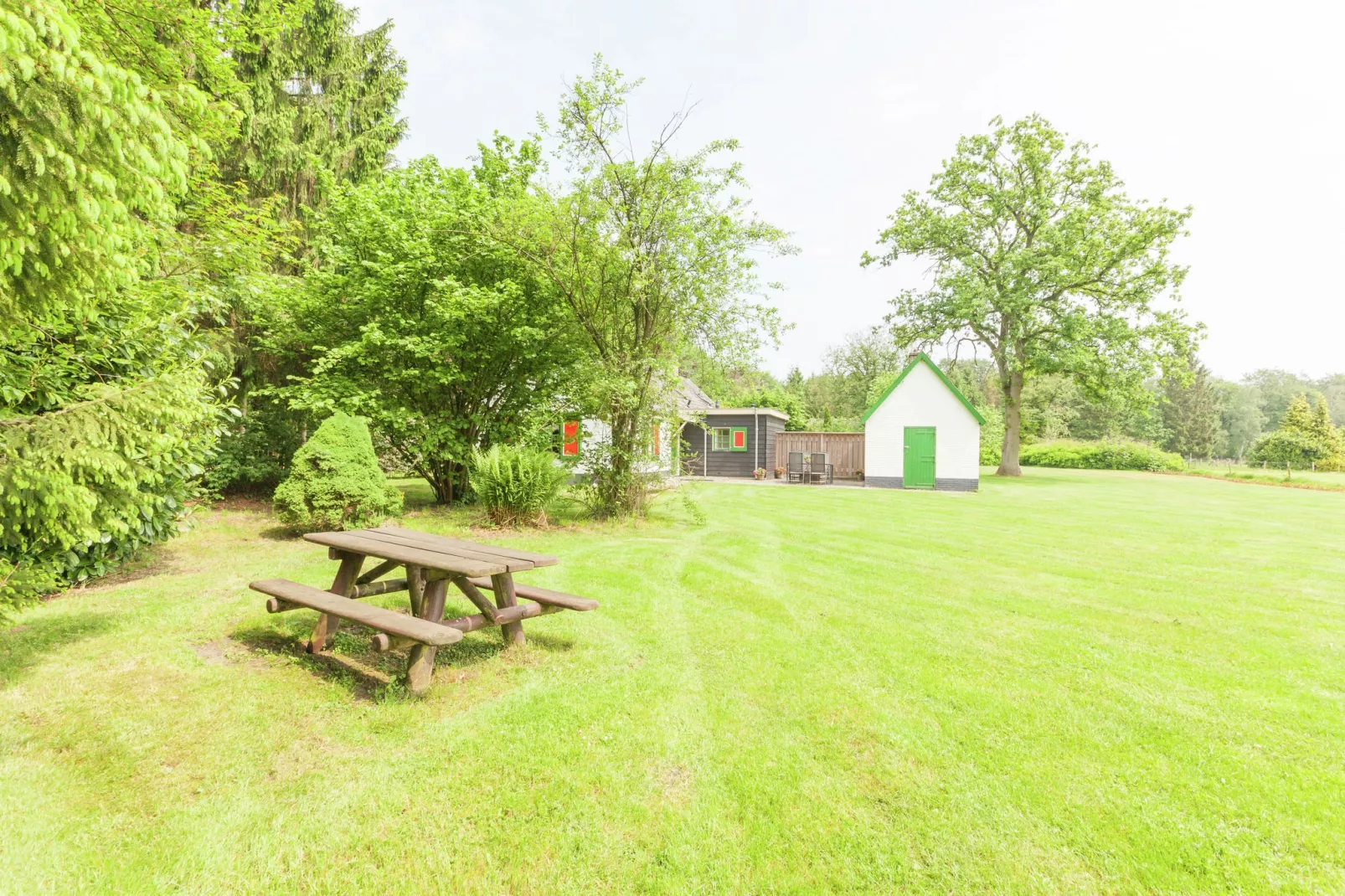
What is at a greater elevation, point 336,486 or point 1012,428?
point 1012,428

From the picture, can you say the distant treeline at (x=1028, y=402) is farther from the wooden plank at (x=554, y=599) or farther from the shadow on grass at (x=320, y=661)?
the shadow on grass at (x=320, y=661)

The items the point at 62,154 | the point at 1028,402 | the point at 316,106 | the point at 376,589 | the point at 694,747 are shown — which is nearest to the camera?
the point at 62,154

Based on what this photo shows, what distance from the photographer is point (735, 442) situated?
84.1 feet

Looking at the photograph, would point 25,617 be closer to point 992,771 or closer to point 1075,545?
point 992,771

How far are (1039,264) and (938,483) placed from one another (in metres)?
11.2

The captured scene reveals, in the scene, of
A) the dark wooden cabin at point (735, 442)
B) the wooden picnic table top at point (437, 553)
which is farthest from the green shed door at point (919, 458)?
the wooden picnic table top at point (437, 553)

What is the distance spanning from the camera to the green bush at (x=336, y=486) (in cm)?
823

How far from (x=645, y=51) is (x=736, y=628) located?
9758mm

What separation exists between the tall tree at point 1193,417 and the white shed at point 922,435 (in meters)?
47.6

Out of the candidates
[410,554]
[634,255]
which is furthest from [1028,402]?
[410,554]

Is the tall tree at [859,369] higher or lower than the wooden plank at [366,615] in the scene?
higher

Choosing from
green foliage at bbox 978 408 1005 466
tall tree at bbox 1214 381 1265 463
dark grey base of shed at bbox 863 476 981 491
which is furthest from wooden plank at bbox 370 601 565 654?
tall tree at bbox 1214 381 1265 463

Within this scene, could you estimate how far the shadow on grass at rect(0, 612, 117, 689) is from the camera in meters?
3.62

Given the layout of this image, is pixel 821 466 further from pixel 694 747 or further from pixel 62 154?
pixel 62 154
